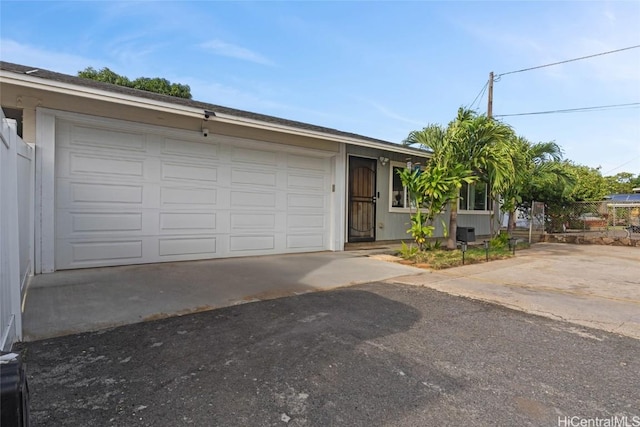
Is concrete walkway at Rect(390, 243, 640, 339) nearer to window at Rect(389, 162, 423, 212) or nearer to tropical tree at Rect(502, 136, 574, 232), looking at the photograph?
window at Rect(389, 162, 423, 212)

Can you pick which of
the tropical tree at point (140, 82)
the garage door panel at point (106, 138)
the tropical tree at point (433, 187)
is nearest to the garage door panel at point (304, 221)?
the tropical tree at point (433, 187)

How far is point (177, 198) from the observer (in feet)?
23.1

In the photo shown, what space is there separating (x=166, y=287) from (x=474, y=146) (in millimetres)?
7771

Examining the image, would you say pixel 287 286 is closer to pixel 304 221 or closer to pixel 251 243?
pixel 251 243

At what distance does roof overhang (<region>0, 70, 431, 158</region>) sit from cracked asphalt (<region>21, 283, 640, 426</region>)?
3910mm

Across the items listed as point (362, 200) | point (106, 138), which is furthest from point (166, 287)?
point (362, 200)

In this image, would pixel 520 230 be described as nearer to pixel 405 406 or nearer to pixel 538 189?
pixel 538 189

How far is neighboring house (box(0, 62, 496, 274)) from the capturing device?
18.4 feet

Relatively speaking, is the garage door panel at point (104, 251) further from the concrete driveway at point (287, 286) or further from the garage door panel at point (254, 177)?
the garage door panel at point (254, 177)

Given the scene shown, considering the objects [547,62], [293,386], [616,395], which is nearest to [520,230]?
[547,62]

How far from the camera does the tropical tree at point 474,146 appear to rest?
8.68 meters

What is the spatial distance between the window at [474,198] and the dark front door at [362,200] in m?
Answer: 4.47

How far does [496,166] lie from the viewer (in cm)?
883

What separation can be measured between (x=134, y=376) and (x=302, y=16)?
9636 millimetres
